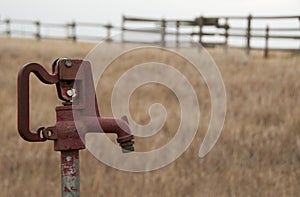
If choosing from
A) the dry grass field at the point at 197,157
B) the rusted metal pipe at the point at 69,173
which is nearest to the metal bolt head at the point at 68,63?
the rusted metal pipe at the point at 69,173

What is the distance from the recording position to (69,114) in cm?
185

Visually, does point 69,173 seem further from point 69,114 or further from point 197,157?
point 197,157

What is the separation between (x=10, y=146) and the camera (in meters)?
4.86

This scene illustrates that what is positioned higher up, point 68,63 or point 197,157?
point 68,63

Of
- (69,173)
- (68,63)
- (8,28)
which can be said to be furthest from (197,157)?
(8,28)

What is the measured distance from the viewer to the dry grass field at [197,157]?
3.96 m

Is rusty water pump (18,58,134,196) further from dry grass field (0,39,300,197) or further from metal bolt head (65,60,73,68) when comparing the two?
dry grass field (0,39,300,197)

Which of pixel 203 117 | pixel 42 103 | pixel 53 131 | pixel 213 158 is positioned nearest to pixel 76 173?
pixel 53 131

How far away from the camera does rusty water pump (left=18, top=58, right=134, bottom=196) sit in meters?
1.79

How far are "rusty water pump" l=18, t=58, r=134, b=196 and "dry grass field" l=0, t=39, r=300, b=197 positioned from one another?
6.57 feet

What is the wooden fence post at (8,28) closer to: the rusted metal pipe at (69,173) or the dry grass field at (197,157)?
the dry grass field at (197,157)

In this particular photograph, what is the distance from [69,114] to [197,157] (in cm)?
293

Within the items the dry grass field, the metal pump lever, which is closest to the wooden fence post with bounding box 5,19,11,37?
the dry grass field

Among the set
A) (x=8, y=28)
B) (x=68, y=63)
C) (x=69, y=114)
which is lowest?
(x=69, y=114)
